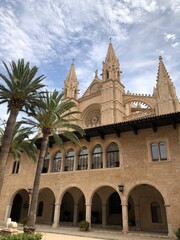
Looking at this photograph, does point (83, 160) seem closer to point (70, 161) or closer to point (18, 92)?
point (70, 161)

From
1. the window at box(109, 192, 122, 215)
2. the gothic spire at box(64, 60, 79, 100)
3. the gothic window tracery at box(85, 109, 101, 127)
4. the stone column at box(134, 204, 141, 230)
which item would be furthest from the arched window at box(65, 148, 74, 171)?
the gothic spire at box(64, 60, 79, 100)

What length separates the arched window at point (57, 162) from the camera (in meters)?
19.3

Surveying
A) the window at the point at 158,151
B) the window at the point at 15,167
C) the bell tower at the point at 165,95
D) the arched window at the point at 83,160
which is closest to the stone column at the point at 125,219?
the window at the point at 158,151

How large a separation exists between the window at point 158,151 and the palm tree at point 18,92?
9364 mm

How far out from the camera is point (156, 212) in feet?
53.0

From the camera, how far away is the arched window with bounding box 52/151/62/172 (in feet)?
63.2

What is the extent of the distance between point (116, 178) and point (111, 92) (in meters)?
26.7

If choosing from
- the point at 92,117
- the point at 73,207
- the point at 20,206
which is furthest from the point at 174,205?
the point at 92,117

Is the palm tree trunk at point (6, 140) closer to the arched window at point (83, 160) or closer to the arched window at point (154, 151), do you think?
the arched window at point (83, 160)

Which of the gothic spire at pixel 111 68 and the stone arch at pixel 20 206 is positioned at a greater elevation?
Result: the gothic spire at pixel 111 68

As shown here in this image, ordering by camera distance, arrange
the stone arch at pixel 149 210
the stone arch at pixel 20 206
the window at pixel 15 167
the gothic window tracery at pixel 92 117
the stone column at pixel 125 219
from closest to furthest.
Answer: the stone column at pixel 125 219 < the stone arch at pixel 149 210 < the window at pixel 15 167 < the stone arch at pixel 20 206 < the gothic window tracery at pixel 92 117

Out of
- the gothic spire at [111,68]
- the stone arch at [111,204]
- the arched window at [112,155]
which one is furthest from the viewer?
the gothic spire at [111,68]

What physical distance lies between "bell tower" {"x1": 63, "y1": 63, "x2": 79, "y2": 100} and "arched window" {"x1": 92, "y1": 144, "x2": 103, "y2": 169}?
31.1 meters

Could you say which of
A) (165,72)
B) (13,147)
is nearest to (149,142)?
(13,147)
